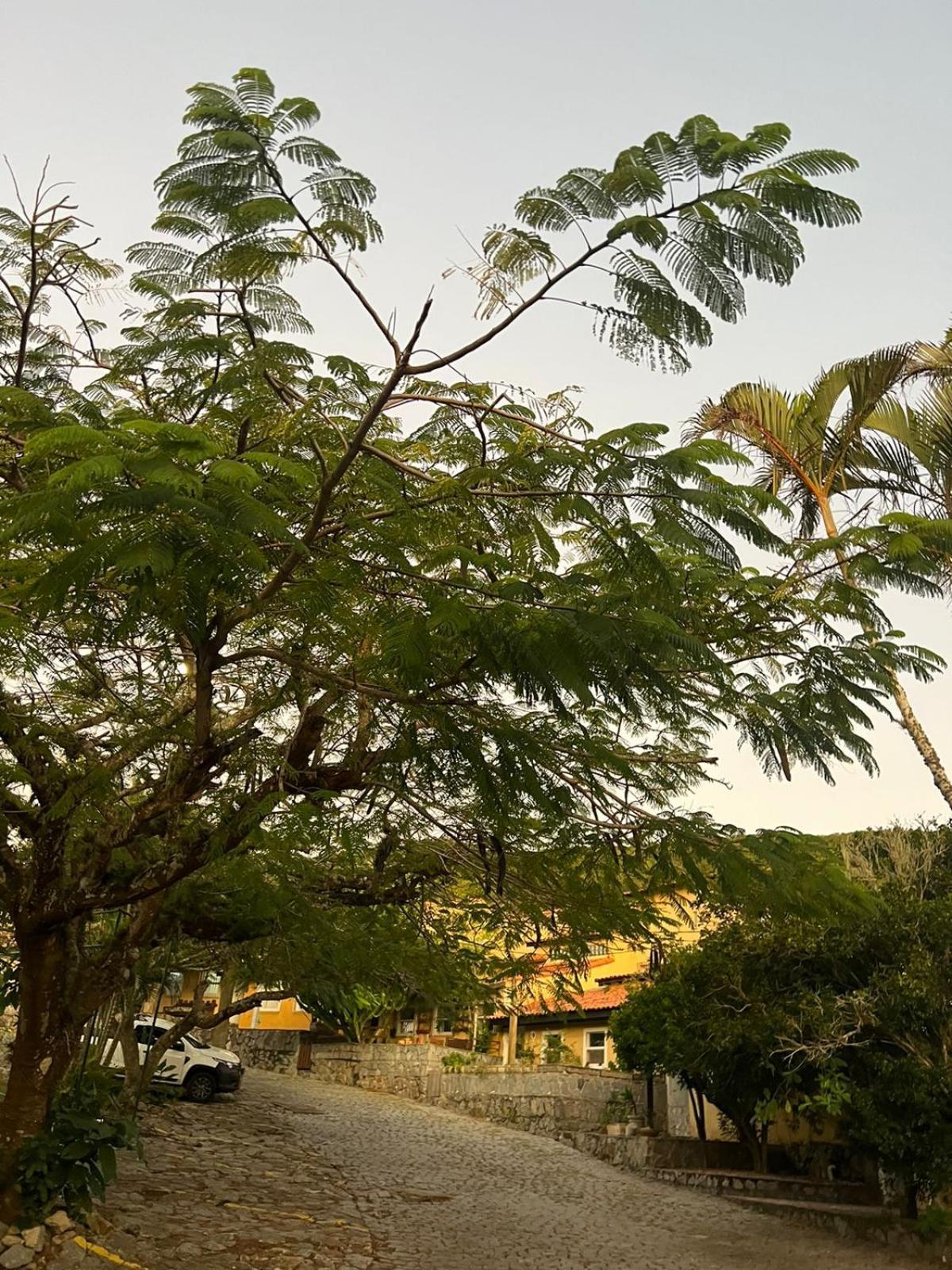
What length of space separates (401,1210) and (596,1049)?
14.0 m

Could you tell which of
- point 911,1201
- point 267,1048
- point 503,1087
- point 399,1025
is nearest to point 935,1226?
point 911,1201

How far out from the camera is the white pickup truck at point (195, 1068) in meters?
19.9

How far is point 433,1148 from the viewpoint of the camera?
58.1 ft

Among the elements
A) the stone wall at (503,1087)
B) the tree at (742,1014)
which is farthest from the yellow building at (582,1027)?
the tree at (742,1014)

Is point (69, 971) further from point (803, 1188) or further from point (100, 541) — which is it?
point (803, 1188)

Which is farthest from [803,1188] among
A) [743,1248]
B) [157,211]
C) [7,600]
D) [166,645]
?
[157,211]

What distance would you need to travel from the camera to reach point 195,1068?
20.2m

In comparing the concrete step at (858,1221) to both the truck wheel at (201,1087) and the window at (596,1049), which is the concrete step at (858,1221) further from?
the truck wheel at (201,1087)

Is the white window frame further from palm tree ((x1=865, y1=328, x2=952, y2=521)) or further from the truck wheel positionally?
palm tree ((x1=865, y1=328, x2=952, y2=521))

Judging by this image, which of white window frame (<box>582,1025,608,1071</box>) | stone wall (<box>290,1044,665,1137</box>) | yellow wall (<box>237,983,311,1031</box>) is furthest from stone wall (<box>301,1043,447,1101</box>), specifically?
yellow wall (<box>237,983,311,1031</box>)

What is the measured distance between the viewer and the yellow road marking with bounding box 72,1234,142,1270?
8.11 metres

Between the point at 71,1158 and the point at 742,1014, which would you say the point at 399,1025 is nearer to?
the point at 742,1014

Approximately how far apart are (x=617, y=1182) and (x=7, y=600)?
1485cm

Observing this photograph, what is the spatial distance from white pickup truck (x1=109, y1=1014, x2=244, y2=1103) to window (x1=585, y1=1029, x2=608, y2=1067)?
8.90 m
